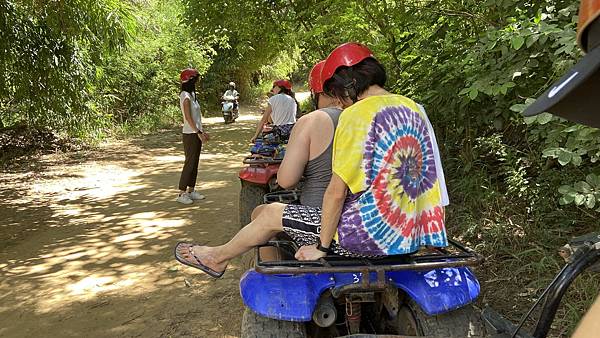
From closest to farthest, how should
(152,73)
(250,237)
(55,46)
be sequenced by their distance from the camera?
(250,237) → (55,46) → (152,73)

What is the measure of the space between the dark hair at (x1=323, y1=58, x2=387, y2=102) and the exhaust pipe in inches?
40.3

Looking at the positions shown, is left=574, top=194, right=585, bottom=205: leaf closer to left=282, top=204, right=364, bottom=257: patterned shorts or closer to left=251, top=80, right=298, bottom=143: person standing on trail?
left=282, top=204, right=364, bottom=257: patterned shorts

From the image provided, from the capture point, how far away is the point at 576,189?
2594 mm

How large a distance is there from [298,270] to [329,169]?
0.88 meters

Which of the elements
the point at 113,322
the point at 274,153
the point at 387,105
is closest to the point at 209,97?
the point at 274,153

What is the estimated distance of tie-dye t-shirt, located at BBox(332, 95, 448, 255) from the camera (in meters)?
2.30

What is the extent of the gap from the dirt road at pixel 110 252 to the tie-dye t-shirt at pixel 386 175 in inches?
64.8

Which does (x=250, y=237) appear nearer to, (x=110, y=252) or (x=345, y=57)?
(x=345, y=57)

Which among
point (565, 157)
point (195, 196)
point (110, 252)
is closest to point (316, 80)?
point (565, 157)

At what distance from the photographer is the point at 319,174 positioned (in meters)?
2.97

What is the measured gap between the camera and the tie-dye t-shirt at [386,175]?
7.55ft

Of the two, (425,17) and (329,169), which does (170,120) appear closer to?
(425,17)

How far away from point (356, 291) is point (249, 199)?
312cm

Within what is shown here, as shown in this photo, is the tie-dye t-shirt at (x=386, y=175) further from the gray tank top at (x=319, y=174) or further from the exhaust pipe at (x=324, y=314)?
the gray tank top at (x=319, y=174)
